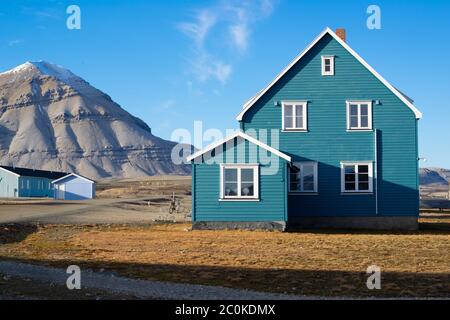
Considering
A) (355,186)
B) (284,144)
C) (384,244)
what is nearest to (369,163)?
(355,186)

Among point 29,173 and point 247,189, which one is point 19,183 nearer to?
point 29,173

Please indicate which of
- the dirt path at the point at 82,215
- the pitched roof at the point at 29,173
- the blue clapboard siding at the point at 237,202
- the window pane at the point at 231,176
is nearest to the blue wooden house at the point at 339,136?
the blue clapboard siding at the point at 237,202

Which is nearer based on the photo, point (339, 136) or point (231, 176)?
point (231, 176)

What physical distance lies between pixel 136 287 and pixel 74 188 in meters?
84.2

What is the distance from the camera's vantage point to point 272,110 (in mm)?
32781

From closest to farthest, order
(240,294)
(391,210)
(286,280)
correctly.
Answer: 1. (240,294)
2. (286,280)
3. (391,210)

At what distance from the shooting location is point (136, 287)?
13672 mm

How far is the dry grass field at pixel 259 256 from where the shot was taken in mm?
14801

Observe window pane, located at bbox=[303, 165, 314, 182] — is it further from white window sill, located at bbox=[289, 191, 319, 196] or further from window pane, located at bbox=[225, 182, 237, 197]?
window pane, located at bbox=[225, 182, 237, 197]

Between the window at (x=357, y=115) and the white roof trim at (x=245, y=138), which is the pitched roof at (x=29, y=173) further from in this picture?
the window at (x=357, y=115)

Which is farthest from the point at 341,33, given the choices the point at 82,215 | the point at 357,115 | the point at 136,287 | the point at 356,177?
the point at 136,287

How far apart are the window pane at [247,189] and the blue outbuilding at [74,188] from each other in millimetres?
68204
